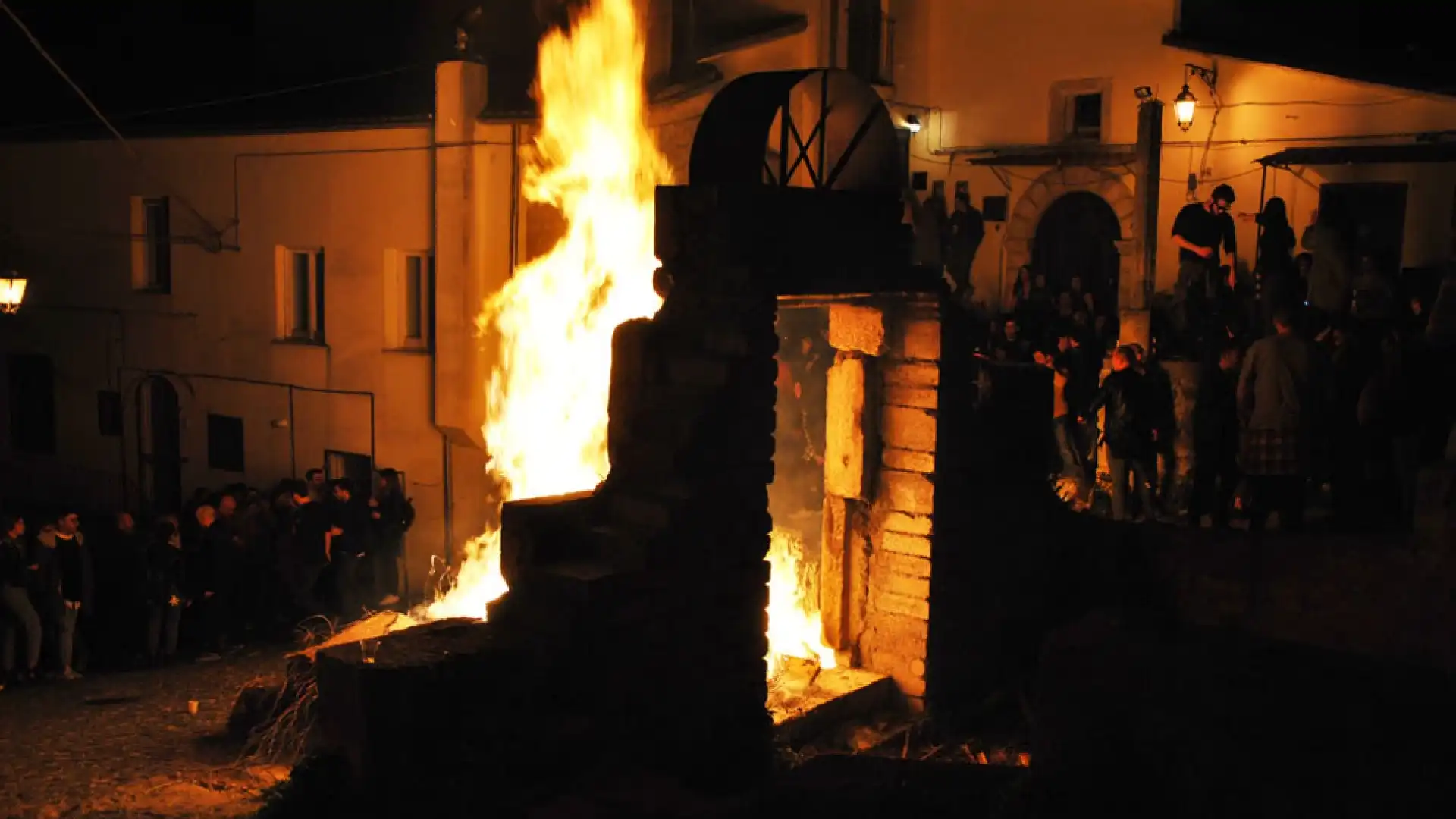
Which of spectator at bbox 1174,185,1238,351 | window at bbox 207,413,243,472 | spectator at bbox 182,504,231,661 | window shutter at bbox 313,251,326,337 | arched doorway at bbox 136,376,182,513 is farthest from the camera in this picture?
arched doorway at bbox 136,376,182,513

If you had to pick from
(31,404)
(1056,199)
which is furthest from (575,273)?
(31,404)

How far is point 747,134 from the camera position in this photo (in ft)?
31.6

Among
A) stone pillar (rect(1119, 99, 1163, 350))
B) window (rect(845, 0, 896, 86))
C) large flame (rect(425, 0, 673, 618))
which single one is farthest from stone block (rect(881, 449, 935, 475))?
window (rect(845, 0, 896, 86))

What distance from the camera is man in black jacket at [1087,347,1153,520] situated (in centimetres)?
1130

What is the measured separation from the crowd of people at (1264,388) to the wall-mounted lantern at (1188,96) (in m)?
3.32

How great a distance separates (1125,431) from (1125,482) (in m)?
0.62

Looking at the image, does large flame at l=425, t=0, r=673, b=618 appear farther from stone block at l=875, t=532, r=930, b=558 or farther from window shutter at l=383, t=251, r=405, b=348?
stone block at l=875, t=532, r=930, b=558

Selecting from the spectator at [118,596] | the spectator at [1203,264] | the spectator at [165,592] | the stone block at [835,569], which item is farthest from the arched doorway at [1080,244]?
the spectator at [118,596]

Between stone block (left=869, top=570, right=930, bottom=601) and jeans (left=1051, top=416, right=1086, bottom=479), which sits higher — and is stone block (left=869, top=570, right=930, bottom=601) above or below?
below

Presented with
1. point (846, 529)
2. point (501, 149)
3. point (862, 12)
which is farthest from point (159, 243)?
point (846, 529)

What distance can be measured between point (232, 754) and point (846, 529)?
537 cm

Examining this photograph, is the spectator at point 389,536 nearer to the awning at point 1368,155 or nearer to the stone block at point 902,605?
the stone block at point 902,605

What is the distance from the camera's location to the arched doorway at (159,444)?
2153 cm

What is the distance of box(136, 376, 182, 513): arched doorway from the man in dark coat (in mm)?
16113
